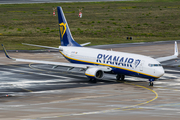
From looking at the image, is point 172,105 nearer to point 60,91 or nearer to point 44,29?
point 60,91

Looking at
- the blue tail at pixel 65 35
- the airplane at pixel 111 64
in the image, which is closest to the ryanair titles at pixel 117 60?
the airplane at pixel 111 64

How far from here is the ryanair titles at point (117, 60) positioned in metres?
49.4

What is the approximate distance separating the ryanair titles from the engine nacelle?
2148mm

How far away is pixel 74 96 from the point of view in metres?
41.7

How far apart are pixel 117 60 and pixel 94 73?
380cm

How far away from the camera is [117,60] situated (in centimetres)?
5109

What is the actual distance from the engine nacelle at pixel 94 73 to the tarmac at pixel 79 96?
1.13 m

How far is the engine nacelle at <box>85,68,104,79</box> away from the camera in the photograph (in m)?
50.2

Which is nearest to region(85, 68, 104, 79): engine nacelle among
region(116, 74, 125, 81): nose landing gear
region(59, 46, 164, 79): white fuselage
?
region(59, 46, 164, 79): white fuselage

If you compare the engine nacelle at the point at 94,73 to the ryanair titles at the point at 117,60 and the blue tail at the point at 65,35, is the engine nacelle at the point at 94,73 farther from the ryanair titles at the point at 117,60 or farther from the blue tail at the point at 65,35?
the blue tail at the point at 65,35

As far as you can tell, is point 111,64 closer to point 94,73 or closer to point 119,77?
point 119,77

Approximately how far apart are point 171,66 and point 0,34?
64.6 metres

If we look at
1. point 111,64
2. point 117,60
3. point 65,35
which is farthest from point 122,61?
point 65,35

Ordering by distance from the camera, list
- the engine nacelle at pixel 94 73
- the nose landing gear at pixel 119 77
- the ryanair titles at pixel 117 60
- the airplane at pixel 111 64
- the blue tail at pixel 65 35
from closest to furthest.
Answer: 1. the airplane at pixel 111 64
2. the ryanair titles at pixel 117 60
3. the engine nacelle at pixel 94 73
4. the nose landing gear at pixel 119 77
5. the blue tail at pixel 65 35
